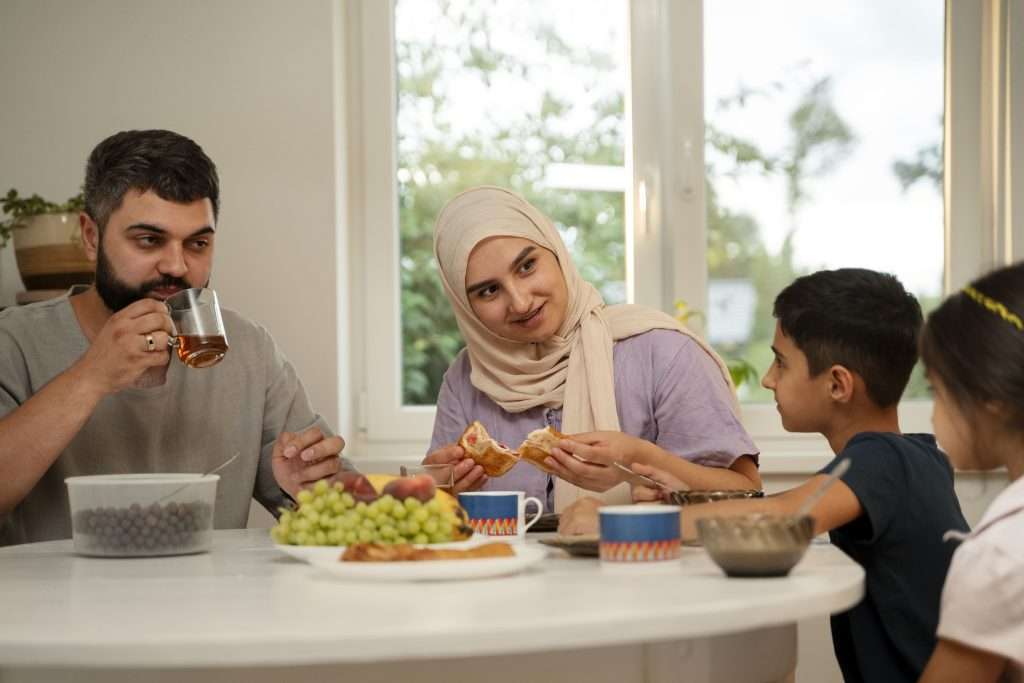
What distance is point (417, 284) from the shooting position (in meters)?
3.50

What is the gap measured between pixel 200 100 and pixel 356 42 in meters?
0.53

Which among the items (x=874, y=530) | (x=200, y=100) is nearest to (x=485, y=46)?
(x=200, y=100)

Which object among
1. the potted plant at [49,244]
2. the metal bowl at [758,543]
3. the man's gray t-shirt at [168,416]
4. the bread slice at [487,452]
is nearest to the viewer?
the metal bowl at [758,543]

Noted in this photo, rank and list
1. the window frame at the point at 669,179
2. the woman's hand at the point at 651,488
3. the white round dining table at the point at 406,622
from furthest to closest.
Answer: the window frame at the point at 669,179
the woman's hand at the point at 651,488
the white round dining table at the point at 406,622

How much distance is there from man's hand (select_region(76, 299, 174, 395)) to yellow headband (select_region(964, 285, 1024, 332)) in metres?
1.23

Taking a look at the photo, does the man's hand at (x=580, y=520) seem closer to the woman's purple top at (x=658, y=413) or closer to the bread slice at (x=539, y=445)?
the bread slice at (x=539, y=445)

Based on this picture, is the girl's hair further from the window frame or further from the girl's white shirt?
the window frame

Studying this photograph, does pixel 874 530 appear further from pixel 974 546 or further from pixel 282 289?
pixel 282 289

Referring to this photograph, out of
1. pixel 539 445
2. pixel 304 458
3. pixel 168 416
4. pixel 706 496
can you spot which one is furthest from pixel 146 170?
pixel 706 496

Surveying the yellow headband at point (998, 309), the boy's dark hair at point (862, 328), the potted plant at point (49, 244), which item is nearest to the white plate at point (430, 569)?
the yellow headband at point (998, 309)

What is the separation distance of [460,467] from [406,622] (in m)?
1.00

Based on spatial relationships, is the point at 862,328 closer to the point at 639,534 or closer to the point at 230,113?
the point at 639,534

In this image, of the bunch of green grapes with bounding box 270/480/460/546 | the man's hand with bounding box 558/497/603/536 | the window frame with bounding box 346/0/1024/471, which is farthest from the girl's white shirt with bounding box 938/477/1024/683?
the window frame with bounding box 346/0/1024/471

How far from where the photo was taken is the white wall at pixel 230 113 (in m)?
3.11
